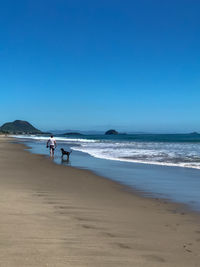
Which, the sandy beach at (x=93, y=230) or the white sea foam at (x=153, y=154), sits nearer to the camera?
the sandy beach at (x=93, y=230)

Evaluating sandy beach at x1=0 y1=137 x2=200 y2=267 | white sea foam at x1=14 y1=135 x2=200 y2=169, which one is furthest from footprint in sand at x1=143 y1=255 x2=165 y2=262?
white sea foam at x1=14 y1=135 x2=200 y2=169

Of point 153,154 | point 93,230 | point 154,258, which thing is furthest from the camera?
point 153,154

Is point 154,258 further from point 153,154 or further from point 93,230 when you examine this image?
point 153,154

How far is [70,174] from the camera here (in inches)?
498

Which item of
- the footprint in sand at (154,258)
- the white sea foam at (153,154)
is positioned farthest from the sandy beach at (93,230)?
the white sea foam at (153,154)

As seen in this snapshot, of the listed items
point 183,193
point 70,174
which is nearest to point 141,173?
point 70,174

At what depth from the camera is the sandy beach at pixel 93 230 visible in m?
3.70

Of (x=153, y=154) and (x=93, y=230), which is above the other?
(x=153, y=154)

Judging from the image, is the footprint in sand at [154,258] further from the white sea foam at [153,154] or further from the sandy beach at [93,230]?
the white sea foam at [153,154]

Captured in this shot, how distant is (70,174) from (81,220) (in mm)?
7254

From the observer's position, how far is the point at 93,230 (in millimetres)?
4855

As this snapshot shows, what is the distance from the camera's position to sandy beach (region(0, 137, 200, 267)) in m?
3.70

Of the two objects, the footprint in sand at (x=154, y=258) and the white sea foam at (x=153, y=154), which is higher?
the white sea foam at (x=153, y=154)

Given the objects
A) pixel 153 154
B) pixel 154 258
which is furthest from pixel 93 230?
pixel 153 154
